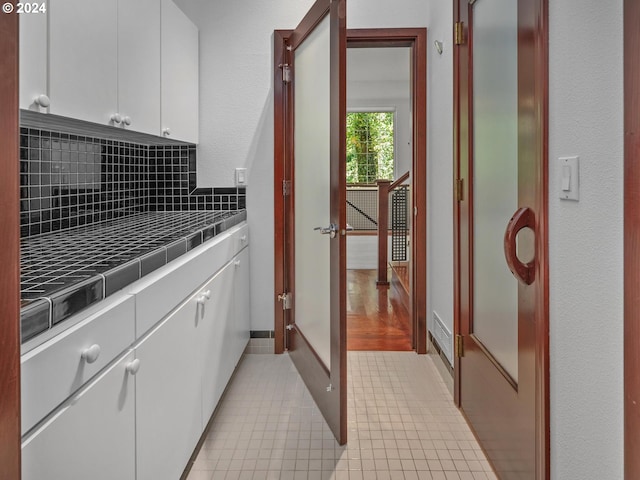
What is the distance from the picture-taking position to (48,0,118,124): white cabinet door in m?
1.69

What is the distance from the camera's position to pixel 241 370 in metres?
3.21

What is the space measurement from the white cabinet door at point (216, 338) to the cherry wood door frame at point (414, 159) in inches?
24.5

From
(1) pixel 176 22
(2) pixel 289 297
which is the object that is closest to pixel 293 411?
(2) pixel 289 297

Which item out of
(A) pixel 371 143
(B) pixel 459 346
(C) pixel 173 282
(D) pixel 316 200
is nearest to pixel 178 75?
(D) pixel 316 200

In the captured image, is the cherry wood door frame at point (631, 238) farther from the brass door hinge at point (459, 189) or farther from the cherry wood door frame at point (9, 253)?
the brass door hinge at point (459, 189)

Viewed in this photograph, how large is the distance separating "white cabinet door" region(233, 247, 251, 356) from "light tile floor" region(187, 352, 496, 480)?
7.7 inches

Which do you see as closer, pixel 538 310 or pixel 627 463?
pixel 627 463

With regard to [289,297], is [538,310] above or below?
above

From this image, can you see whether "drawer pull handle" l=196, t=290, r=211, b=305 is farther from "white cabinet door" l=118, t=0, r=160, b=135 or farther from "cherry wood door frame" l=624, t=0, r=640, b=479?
"cherry wood door frame" l=624, t=0, r=640, b=479

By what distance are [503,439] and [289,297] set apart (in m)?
1.73

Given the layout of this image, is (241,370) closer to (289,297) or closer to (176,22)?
(289,297)

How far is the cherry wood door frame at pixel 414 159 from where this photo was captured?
11.3 ft

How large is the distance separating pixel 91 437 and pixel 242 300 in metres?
2.11

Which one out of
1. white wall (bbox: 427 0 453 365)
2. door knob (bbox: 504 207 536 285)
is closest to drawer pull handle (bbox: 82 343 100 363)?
door knob (bbox: 504 207 536 285)
